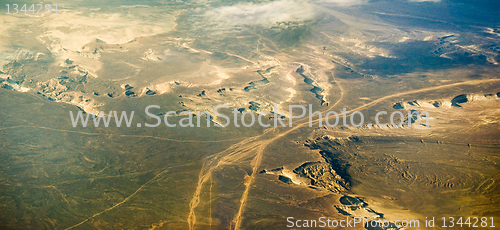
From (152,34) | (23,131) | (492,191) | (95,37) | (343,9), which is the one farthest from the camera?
(343,9)


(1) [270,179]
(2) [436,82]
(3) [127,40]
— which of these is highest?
(3) [127,40]

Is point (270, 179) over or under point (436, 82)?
under

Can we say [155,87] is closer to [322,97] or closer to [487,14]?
[322,97]

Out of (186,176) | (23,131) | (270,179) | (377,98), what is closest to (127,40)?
(23,131)

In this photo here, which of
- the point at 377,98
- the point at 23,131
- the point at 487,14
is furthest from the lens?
the point at 487,14

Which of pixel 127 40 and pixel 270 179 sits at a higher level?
pixel 127 40

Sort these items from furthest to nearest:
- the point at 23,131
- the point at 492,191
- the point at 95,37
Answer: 1. the point at 95,37
2. the point at 23,131
3. the point at 492,191

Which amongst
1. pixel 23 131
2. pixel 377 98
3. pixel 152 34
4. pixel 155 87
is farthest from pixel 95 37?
pixel 377 98

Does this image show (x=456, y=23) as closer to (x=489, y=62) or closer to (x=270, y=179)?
(x=489, y=62)

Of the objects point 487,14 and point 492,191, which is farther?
point 487,14

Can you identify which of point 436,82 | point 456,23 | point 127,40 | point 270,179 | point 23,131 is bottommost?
point 270,179
